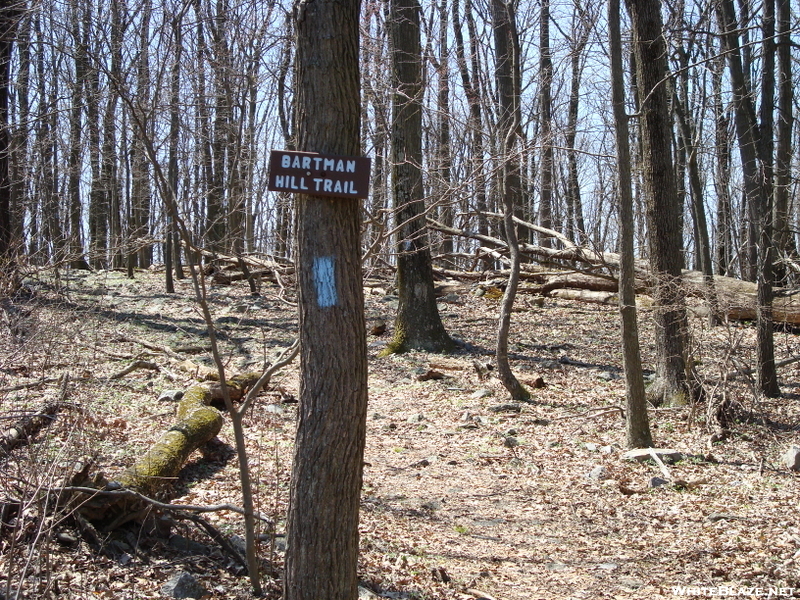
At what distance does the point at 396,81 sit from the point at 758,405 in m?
6.81

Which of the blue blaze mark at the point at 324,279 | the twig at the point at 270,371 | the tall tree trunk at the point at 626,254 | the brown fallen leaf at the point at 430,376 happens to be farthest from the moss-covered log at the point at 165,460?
the tall tree trunk at the point at 626,254

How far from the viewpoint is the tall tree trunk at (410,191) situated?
10.5m

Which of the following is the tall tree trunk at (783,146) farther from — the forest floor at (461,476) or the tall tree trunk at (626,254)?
the tall tree trunk at (626,254)

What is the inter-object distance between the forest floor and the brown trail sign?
1.22m

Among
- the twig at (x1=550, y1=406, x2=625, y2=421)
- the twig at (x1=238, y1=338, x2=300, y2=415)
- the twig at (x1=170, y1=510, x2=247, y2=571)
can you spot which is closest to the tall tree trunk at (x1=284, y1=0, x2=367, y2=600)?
the twig at (x1=238, y1=338, x2=300, y2=415)

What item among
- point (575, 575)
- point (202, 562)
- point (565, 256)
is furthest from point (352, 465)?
point (565, 256)

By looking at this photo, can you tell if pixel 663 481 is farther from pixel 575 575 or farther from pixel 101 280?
pixel 101 280

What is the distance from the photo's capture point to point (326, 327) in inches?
132

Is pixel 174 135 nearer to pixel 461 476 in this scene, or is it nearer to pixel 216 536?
pixel 461 476

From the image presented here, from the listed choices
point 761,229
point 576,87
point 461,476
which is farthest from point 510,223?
point 576,87

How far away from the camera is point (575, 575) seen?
Result: 4.64 metres

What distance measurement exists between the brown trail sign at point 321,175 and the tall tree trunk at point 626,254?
412 centimetres

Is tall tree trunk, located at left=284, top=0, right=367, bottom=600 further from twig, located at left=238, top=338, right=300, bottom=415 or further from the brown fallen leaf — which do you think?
the brown fallen leaf

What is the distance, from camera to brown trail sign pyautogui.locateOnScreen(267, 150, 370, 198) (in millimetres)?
3281
